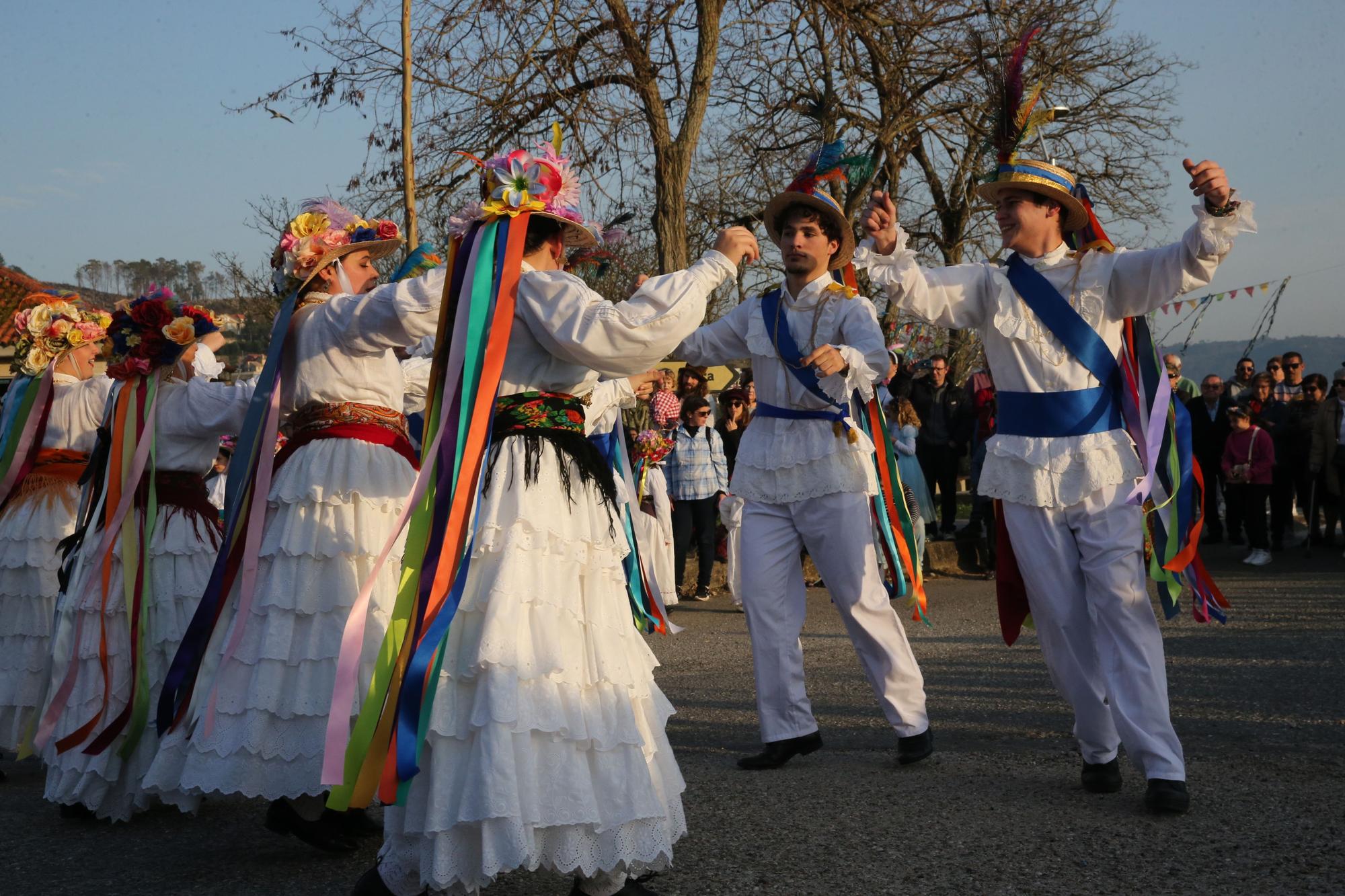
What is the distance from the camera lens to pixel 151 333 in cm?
520

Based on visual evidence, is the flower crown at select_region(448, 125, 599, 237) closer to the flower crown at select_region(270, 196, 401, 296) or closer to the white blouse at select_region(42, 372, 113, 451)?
the flower crown at select_region(270, 196, 401, 296)

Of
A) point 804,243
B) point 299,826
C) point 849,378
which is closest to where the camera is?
point 299,826

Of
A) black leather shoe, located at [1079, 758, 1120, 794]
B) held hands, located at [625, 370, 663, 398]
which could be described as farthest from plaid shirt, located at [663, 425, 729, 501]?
black leather shoe, located at [1079, 758, 1120, 794]

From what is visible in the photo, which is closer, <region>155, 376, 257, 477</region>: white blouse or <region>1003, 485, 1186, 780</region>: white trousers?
<region>1003, 485, 1186, 780</region>: white trousers

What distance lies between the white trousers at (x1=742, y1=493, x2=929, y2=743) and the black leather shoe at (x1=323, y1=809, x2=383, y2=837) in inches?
62.8

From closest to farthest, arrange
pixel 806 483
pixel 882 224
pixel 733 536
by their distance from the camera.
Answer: pixel 882 224, pixel 806 483, pixel 733 536

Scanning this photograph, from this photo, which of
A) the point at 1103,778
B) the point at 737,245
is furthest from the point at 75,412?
the point at 1103,778

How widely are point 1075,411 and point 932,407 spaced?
954 centimetres

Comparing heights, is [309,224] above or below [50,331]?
above

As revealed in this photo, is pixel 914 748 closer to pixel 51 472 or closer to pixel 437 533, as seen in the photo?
pixel 437 533

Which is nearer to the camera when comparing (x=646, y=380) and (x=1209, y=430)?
(x=646, y=380)

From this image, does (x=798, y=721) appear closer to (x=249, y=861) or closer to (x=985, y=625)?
(x=249, y=861)

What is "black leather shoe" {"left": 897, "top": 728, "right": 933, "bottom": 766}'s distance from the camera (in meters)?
4.94

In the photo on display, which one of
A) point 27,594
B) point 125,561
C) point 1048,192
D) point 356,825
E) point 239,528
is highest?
point 1048,192
